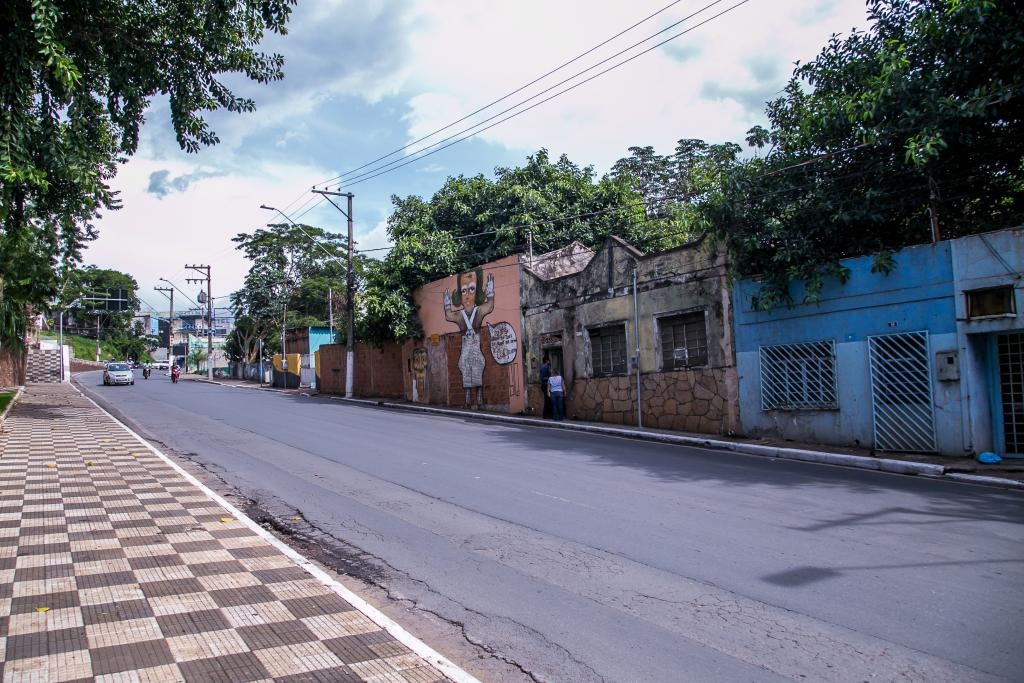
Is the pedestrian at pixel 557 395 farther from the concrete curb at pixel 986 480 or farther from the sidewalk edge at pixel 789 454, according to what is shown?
the concrete curb at pixel 986 480

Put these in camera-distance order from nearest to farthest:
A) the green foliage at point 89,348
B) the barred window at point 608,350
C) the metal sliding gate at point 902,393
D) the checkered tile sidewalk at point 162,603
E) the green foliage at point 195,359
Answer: the checkered tile sidewalk at point 162,603 < the metal sliding gate at point 902,393 < the barred window at point 608,350 < the green foliage at point 89,348 < the green foliage at point 195,359

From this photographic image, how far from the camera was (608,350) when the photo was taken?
1952cm

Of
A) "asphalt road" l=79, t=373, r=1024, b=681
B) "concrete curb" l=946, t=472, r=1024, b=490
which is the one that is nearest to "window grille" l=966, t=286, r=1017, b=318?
"concrete curb" l=946, t=472, r=1024, b=490

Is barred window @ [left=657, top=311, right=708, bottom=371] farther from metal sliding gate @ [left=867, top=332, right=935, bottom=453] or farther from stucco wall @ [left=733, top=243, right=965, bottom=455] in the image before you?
metal sliding gate @ [left=867, top=332, right=935, bottom=453]

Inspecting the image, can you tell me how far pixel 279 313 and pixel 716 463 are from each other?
44828mm

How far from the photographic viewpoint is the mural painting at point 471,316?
24.7m

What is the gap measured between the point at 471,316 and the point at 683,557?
1964cm

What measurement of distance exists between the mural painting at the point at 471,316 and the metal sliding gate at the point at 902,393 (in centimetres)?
1369

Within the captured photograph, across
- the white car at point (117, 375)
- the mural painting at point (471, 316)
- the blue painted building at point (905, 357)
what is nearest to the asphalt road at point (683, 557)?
the blue painted building at point (905, 357)

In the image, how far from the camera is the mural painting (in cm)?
2470

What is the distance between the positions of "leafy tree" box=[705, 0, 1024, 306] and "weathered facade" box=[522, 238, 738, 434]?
5.18 feet

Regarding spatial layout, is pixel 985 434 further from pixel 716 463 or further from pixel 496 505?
pixel 496 505

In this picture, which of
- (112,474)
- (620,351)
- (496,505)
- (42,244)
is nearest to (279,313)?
(42,244)

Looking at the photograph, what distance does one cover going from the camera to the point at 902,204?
13.3 m
